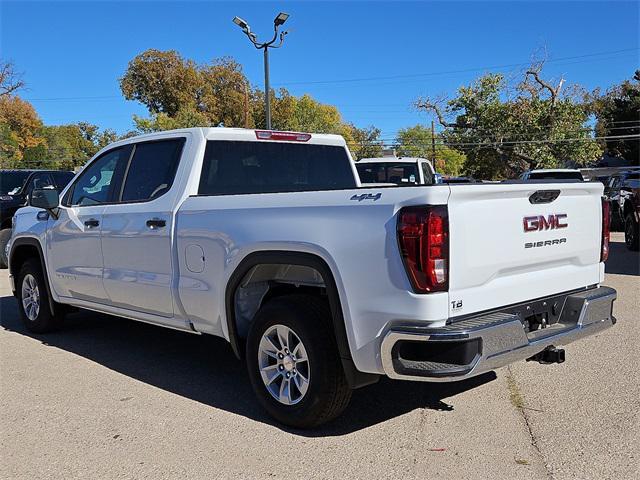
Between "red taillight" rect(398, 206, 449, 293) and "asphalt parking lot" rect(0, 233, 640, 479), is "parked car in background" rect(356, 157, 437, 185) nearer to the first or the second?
"asphalt parking lot" rect(0, 233, 640, 479)

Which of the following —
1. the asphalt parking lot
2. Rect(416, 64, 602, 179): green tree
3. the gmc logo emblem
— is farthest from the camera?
Rect(416, 64, 602, 179): green tree

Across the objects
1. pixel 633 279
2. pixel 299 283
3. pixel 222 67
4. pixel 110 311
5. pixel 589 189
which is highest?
pixel 222 67

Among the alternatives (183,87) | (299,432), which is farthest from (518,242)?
(183,87)

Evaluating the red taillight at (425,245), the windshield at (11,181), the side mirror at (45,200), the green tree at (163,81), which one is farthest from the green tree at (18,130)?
the red taillight at (425,245)

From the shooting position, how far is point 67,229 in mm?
5926

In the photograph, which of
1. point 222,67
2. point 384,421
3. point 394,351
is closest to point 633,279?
point 384,421

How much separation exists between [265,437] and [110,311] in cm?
234

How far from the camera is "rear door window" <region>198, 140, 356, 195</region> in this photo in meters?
4.95

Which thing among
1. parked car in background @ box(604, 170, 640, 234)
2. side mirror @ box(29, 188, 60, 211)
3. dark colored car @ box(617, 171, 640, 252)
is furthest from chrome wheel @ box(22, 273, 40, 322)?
parked car in background @ box(604, 170, 640, 234)

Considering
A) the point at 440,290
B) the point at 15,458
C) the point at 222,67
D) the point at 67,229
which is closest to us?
the point at 440,290

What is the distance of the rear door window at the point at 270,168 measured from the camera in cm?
495

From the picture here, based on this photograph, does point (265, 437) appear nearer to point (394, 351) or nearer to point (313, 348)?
point (313, 348)

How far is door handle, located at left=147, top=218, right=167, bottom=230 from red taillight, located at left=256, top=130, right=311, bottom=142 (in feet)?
3.74

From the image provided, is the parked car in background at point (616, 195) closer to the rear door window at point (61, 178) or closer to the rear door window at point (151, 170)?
the rear door window at point (61, 178)
